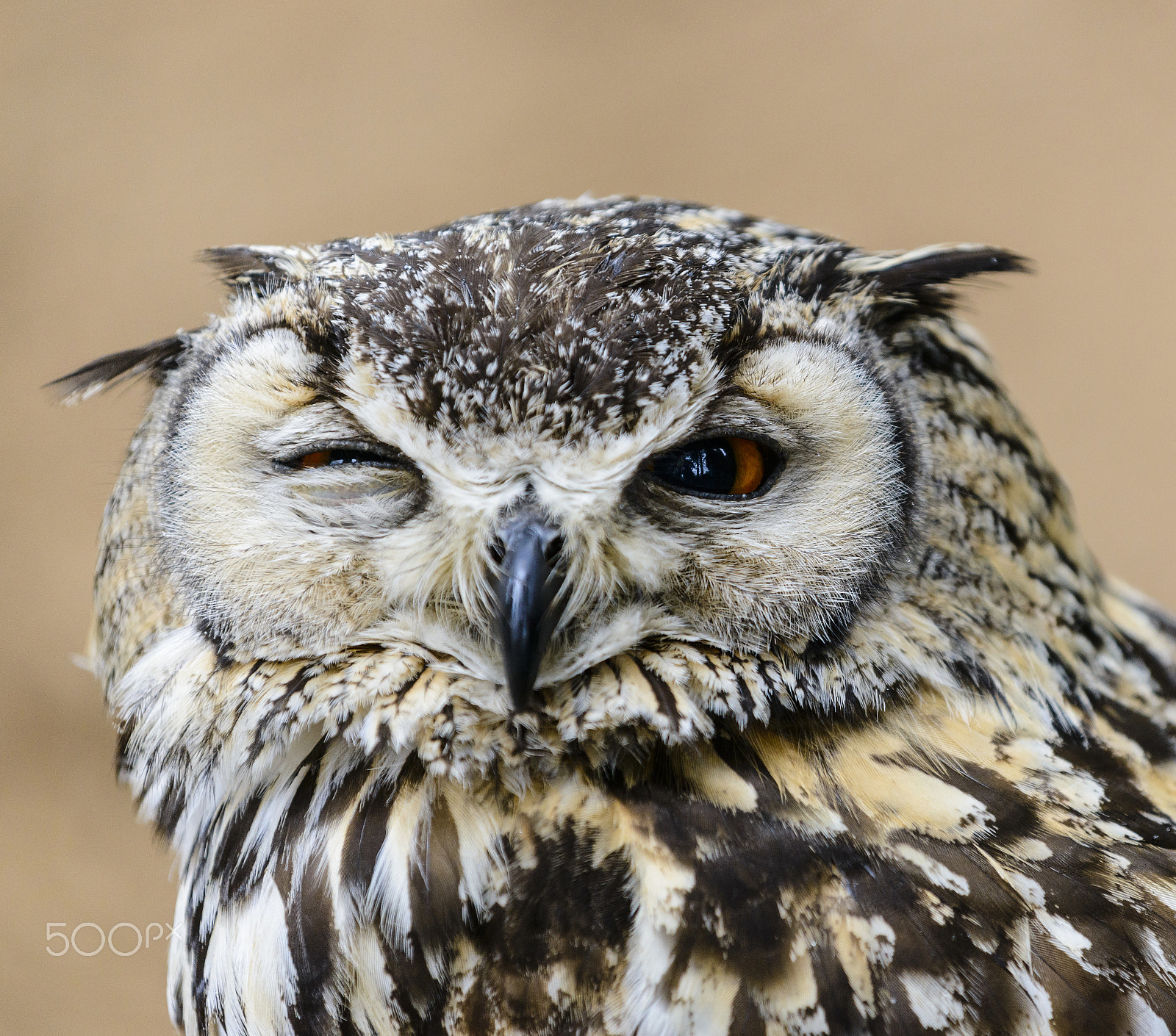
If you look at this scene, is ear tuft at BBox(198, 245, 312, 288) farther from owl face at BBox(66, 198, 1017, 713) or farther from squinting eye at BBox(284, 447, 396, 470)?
squinting eye at BBox(284, 447, 396, 470)

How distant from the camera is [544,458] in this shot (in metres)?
0.79

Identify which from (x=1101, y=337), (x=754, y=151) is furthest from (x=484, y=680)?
(x=1101, y=337)

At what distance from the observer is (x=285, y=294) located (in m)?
0.88

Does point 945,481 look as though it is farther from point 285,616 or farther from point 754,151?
point 754,151

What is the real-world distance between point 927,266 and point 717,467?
311 mm

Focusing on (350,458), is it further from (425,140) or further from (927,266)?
(425,140)

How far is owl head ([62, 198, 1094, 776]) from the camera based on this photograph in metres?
0.78

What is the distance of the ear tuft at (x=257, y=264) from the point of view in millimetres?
920

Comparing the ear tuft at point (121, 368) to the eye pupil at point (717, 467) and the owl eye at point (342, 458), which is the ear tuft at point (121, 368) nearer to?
the owl eye at point (342, 458)

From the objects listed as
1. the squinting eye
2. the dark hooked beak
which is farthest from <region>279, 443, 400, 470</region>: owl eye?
the dark hooked beak

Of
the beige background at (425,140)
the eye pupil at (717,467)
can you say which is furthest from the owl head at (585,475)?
the beige background at (425,140)

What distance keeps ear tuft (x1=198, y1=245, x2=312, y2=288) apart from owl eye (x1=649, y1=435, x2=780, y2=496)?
0.38 metres

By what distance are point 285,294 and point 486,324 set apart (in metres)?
0.21

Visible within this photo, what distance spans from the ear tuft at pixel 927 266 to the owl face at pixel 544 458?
0.07m
